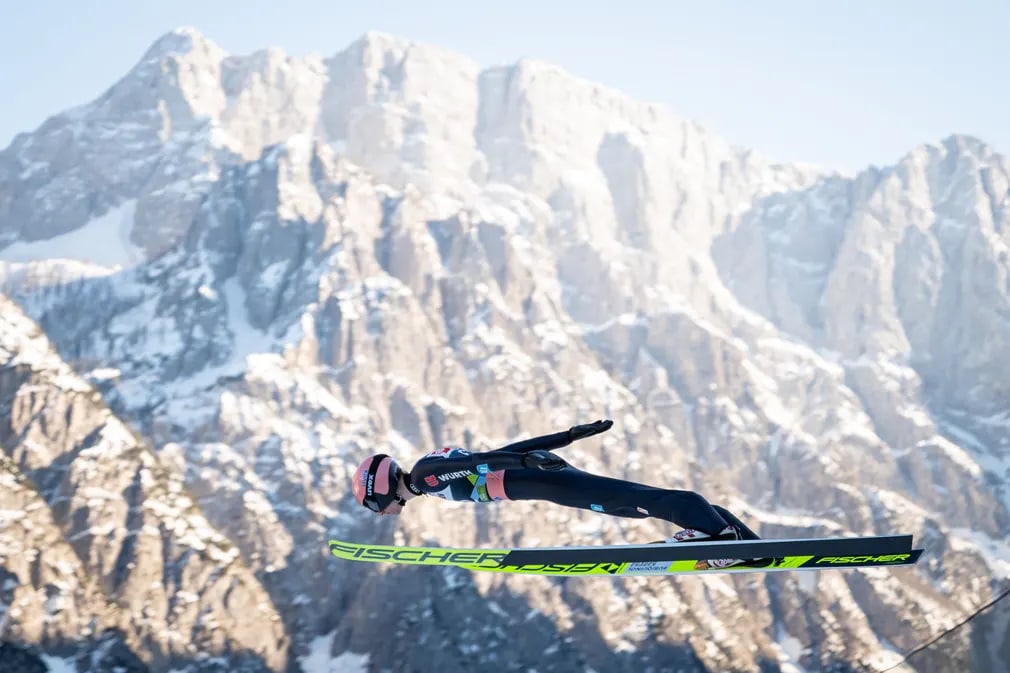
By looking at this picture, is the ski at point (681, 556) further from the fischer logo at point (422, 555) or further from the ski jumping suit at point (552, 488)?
the ski jumping suit at point (552, 488)

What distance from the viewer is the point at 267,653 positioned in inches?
7224

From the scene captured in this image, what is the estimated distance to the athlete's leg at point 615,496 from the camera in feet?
56.5

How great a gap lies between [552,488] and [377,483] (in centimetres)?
365

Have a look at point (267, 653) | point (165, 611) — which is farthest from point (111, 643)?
point (267, 653)

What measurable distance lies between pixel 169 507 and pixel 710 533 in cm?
19291

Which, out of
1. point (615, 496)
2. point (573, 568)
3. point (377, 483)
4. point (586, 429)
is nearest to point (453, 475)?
point (377, 483)

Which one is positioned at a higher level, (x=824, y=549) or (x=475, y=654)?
(x=824, y=549)

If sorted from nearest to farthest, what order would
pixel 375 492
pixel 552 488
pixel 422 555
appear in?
pixel 552 488
pixel 375 492
pixel 422 555

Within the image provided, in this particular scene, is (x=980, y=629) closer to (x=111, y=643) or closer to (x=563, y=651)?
(x=111, y=643)

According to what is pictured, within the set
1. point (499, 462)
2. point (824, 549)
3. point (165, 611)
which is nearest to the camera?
point (824, 549)

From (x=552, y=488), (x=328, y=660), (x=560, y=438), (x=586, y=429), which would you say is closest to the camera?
(x=586, y=429)

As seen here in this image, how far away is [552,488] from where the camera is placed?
18.7 metres

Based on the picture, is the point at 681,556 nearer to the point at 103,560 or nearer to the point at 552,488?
the point at 552,488

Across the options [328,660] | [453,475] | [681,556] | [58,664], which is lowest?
[328,660]
